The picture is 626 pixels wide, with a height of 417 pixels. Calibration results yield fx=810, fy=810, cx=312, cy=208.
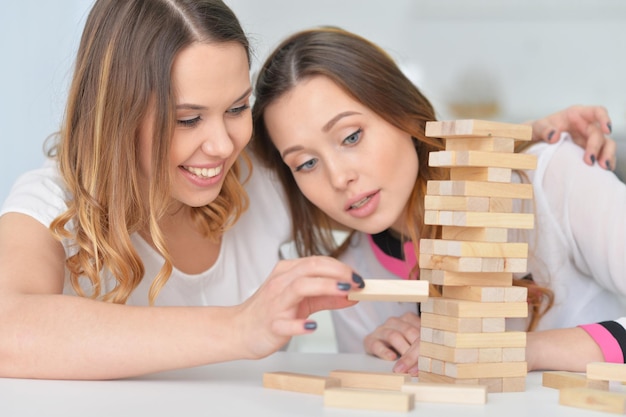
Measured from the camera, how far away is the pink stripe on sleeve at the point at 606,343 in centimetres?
144

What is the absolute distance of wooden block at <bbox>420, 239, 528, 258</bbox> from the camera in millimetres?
1247

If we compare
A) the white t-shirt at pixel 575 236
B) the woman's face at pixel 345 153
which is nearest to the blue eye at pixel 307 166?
the woman's face at pixel 345 153

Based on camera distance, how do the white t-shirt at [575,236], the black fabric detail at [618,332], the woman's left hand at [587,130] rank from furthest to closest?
the woman's left hand at [587,130] < the white t-shirt at [575,236] < the black fabric detail at [618,332]

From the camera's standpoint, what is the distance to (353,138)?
1.76 meters

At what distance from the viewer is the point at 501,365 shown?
127 cm

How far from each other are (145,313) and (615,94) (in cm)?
308

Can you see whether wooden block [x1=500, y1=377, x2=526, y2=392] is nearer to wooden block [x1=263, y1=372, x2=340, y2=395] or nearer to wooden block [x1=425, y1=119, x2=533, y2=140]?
wooden block [x1=263, y1=372, x2=340, y2=395]

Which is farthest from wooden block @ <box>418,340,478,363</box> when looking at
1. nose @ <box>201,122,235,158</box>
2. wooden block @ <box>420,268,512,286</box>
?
nose @ <box>201,122,235,158</box>

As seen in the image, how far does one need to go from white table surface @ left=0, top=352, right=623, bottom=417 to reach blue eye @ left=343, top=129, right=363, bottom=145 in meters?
0.58

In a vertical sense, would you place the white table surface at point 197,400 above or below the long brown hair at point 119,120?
below

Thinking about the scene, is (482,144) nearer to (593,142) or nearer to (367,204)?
(367,204)

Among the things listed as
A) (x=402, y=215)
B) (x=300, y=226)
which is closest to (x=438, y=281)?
(x=402, y=215)

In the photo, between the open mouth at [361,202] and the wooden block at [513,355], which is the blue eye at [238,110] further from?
the wooden block at [513,355]

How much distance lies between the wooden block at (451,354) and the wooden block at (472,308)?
2.1 inches
